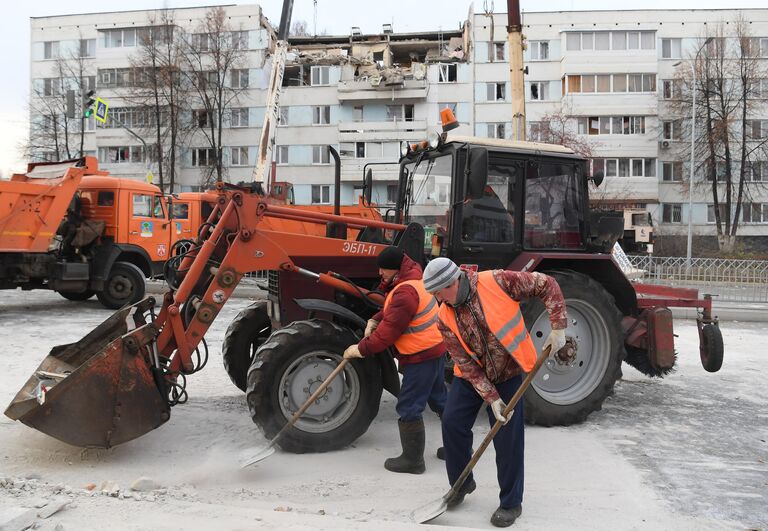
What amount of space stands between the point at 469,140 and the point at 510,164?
0.46m

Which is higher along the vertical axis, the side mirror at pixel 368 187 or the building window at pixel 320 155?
the building window at pixel 320 155

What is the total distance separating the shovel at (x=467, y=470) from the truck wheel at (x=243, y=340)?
9.60 feet

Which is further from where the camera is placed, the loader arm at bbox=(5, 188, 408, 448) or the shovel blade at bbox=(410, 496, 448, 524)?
the loader arm at bbox=(5, 188, 408, 448)

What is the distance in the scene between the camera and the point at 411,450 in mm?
4539

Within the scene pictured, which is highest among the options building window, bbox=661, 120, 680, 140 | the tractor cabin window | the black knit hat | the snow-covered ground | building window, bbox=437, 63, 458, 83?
building window, bbox=437, 63, 458, 83

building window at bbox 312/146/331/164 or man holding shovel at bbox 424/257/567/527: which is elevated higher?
building window at bbox 312/146/331/164

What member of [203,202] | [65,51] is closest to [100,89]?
[65,51]

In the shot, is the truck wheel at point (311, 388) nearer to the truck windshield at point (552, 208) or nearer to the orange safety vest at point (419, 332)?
the orange safety vest at point (419, 332)

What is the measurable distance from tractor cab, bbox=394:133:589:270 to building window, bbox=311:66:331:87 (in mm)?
34848

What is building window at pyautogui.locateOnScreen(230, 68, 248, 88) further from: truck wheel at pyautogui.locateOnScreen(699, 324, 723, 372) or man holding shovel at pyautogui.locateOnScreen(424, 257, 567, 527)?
man holding shovel at pyautogui.locateOnScreen(424, 257, 567, 527)

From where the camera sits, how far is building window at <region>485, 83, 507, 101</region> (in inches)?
1500

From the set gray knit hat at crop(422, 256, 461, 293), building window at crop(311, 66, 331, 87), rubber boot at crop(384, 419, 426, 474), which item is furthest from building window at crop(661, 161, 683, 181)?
gray knit hat at crop(422, 256, 461, 293)

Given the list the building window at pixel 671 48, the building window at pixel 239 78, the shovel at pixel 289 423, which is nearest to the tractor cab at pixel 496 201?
the shovel at pixel 289 423

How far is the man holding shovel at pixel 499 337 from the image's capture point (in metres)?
3.69
